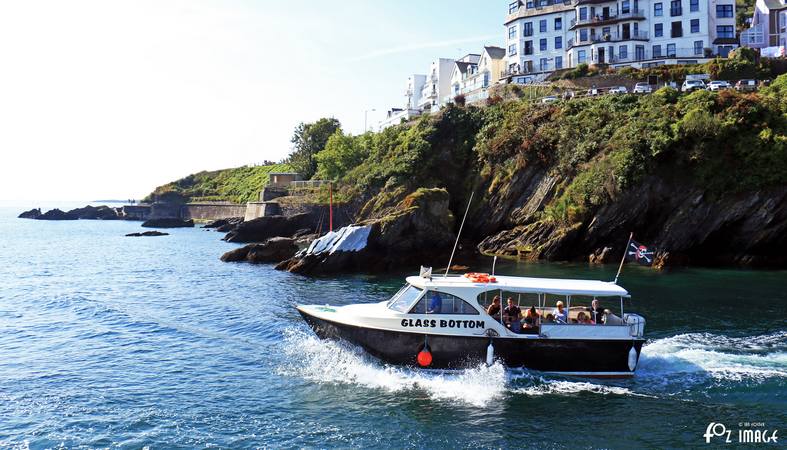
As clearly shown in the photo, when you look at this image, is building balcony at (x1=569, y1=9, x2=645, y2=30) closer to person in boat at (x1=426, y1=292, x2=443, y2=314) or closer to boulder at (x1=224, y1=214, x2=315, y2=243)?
boulder at (x1=224, y1=214, x2=315, y2=243)

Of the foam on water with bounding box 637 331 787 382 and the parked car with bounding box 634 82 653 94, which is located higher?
the parked car with bounding box 634 82 653 94

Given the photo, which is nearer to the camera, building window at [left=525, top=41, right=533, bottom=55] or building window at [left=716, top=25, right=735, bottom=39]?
building window at [left=716, top=25, right=735, bottom=39]

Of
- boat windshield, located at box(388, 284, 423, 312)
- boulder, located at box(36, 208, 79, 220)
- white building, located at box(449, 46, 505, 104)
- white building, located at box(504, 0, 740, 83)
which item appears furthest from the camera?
boulder, located at box(36, 208, 79, 220)

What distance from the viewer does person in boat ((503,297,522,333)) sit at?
1906cm

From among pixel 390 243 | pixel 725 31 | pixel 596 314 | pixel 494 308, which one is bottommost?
pixel 596 314

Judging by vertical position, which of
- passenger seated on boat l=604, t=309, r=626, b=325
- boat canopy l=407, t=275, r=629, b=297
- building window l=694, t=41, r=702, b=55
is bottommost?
passenger seated on boat l=604, t=309, r=626, b=325

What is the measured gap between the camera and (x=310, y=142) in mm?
100000

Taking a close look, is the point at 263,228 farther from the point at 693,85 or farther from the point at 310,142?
the point at 693,85

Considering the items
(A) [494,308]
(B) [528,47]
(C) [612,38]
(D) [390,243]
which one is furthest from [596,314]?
(B) [528,47]

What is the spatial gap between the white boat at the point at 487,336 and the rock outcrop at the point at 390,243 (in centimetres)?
2321

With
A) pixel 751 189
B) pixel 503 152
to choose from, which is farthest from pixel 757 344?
pixel 503 152

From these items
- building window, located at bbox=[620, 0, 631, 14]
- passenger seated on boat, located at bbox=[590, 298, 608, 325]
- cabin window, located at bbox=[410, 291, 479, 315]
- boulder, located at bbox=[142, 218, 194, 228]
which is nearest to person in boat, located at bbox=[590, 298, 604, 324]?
passenger seated on boat, located at bbox=[590, 298, 608, 325]

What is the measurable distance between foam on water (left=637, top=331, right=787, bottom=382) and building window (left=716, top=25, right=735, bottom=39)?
5683 centimetres

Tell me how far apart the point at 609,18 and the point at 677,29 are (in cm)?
759
